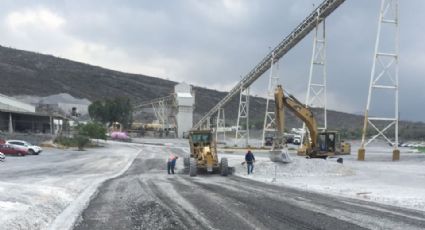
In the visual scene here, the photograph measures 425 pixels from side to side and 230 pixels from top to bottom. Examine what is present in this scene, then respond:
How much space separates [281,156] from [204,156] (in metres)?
5.45

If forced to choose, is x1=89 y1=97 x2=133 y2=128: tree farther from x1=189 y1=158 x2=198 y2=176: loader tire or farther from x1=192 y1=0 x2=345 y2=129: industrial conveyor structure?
x1=189 y1=158 x2=198 y2=176: loader tire

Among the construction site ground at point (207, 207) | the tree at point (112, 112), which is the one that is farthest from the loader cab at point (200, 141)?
the tree at point (112, 112)

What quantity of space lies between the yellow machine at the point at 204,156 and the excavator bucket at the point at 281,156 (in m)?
3.42

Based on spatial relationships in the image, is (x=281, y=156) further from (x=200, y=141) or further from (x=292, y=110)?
(x=200, y=141)

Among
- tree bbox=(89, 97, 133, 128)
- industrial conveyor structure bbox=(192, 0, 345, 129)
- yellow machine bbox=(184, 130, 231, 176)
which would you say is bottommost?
yellow machine bbox=(184, 130, 231, 176)

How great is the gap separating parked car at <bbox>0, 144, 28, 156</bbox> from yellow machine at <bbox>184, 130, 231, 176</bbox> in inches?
1002

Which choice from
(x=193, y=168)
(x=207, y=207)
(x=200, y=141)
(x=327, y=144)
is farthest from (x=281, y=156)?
(x=207, y=207)

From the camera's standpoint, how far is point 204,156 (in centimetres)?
3556

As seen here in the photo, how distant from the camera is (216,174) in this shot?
36188mm

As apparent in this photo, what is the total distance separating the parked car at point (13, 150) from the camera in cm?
5573

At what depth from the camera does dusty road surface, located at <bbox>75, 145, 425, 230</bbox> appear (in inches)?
557

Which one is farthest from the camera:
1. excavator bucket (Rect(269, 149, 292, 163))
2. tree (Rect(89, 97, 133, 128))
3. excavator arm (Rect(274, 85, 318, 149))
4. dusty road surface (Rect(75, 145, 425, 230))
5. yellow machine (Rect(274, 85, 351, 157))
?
tree (Rect(89, 97, 133, 128))

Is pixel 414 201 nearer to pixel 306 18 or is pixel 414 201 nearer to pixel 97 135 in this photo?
pixel 306 18

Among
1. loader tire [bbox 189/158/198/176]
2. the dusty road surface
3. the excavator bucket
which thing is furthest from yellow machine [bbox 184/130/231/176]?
the dusty road surface
